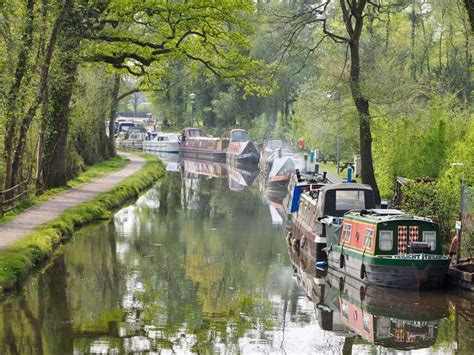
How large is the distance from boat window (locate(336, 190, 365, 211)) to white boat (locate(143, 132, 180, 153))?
6323 cm

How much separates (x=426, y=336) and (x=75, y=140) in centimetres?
3365

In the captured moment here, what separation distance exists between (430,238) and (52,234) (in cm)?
1016

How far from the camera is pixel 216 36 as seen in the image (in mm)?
35000

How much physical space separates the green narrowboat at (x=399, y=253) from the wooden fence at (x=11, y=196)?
1117cm

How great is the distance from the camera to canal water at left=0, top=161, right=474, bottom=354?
54.6 ft

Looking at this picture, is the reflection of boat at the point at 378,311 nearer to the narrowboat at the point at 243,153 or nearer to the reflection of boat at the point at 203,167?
the reflection of boat at the point at 203,167

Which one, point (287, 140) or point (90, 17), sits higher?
point (90, 17)

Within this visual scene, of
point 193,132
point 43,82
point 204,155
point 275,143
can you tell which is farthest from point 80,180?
point 193,132

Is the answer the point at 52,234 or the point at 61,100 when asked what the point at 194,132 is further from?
the point at 52,234

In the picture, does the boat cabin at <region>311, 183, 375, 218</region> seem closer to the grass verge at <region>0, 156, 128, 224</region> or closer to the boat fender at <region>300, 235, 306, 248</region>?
the boat fender at <region>300, 235, 306, 248</region>

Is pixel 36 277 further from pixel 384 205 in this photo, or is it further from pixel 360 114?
pixel 360 114

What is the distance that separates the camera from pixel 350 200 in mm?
26219

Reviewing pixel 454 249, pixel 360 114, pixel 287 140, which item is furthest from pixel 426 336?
pixel 287 140

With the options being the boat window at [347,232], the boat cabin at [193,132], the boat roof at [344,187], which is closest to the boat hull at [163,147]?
the boat cabin at [193,132]
